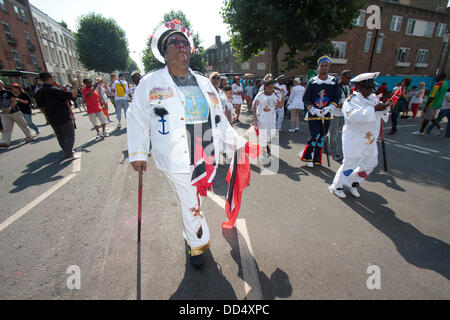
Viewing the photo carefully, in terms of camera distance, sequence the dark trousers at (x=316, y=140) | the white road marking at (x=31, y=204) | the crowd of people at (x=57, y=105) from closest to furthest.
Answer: the white road marking at (x=31, y=204)
the dark trousers at (x=316, y=140)
the crowd of people at (x=57, y=105)

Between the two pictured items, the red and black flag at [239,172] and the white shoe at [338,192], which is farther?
the white shoe at [338,192]

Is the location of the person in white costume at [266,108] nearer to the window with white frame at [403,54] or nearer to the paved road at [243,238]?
the paved road at [243,238]

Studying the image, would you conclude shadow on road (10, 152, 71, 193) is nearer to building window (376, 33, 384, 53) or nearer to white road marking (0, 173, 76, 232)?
white road marking (0, 173, 76, 232)

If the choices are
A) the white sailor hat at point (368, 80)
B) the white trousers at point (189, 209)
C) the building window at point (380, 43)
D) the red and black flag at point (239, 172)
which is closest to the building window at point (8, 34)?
the white trousers at point (189, 209)

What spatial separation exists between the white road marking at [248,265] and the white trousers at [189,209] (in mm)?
Result: 510

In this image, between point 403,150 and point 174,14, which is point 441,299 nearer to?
point 403,150

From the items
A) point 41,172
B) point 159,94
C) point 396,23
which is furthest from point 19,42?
point 396,23

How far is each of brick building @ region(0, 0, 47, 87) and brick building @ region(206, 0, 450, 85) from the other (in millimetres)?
31520

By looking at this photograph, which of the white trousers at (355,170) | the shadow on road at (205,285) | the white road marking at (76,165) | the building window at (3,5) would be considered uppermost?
the building window at (3,5)

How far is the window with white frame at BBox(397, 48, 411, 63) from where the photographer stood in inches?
1119

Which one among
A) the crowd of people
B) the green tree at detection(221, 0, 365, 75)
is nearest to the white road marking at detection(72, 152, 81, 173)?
the crowd of people

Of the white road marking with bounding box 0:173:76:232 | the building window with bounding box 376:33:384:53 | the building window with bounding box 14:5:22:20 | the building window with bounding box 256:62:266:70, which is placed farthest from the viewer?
the building window with bounding box 256:62:266:70

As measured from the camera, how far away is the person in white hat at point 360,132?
11.2 ft

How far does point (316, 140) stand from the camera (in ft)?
16.6
